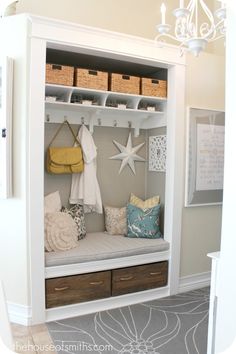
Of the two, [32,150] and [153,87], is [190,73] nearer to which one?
[153,87]

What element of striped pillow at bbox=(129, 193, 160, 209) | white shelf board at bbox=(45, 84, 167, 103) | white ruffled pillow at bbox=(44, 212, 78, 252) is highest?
white shelf board at bbox=(45, 84, 167, 103)

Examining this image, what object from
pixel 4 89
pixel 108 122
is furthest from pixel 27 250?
pixel 108 122

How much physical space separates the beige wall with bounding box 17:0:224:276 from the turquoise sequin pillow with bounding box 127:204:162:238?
0.28 m

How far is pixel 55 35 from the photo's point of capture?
7.49 ft

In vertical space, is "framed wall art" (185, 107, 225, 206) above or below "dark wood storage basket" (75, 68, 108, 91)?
below

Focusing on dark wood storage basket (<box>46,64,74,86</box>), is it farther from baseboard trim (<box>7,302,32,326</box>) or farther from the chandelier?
baseboard trim (<box>7,302,32,326</box>)

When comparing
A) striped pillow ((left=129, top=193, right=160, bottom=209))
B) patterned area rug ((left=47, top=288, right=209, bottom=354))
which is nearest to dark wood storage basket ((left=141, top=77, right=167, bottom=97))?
striped pillow ((left=129, top=193, right=160, bottom=209))

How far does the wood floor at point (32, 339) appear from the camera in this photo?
79.0 inches

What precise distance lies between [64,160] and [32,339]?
4.86ft

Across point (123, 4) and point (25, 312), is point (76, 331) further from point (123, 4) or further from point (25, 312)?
point (123, 4)

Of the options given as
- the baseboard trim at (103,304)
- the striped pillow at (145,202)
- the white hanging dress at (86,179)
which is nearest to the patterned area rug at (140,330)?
the baseboard trim at (103,304)

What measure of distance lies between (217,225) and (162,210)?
64 centimetres

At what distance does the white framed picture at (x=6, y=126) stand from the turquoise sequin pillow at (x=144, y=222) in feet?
4.08

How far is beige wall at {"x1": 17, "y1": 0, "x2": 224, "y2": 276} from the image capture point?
109 inches
